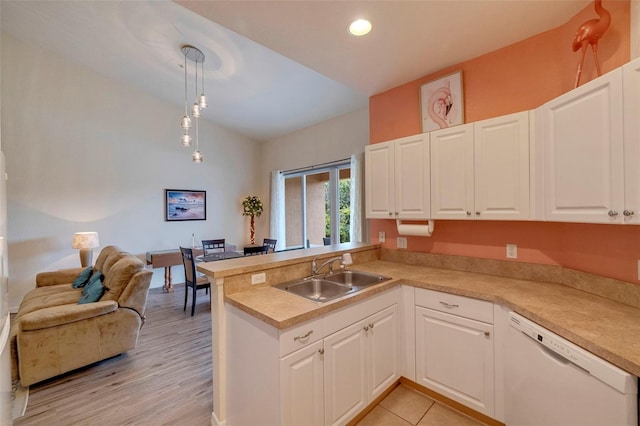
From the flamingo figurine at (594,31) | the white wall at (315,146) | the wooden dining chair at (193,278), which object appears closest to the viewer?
the flamingo figurine at (594,31)

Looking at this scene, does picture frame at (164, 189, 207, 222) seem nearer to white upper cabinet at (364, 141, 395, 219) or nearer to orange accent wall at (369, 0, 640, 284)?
white upper cabinet at (364, 141, 395, 219)

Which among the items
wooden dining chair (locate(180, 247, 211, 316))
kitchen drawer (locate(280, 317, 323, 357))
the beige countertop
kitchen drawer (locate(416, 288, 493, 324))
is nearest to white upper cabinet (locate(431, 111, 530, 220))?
the beige countertop

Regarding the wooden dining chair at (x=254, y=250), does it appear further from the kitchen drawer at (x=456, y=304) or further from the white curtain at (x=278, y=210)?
the kitchen drawer at (x=456, y=304)

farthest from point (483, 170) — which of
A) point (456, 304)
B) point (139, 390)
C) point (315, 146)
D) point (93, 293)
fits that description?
point (93, 293)

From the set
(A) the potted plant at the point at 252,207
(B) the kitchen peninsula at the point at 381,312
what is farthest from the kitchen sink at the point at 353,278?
(A) the potted plant at the point at 252,207

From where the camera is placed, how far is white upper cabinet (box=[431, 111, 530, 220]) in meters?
1.81

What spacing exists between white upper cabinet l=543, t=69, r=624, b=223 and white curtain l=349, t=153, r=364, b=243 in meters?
2.51

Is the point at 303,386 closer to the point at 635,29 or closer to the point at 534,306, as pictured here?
the point at 534,306

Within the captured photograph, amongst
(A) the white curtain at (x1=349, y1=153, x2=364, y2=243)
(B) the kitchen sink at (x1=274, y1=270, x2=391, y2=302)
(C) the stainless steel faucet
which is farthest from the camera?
(A) the white curtain at (x1=349, y1=153, x2=364, y2=243)

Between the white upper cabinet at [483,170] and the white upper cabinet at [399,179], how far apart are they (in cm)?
9

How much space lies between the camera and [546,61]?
190 cm

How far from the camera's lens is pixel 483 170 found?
77.5 inches

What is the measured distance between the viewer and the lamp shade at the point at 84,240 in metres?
3.89

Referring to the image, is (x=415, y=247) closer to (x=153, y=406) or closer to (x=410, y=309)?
(x=410, y=309)
